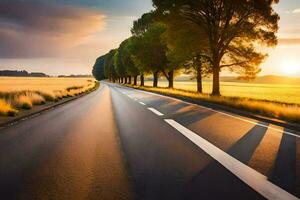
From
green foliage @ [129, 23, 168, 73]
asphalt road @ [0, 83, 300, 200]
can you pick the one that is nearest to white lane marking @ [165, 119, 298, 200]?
asphalt road @ [0, 83, 300, 200]

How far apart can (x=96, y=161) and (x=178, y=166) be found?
1453mm

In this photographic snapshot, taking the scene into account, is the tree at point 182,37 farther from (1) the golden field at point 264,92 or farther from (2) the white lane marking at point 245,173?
(2) the white lane marking at point 245,173

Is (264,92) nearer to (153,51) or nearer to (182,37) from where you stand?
(153,51)

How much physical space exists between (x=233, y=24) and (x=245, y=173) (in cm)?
2264

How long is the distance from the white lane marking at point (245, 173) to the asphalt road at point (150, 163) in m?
0.01

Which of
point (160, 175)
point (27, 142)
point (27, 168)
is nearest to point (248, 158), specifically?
point (160, 175)

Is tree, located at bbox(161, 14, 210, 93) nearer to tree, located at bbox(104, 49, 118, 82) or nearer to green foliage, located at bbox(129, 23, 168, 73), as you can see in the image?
green foliage, located at bbox(129, 23, 168, 73)

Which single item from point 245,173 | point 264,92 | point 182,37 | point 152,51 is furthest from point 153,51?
point 245,173

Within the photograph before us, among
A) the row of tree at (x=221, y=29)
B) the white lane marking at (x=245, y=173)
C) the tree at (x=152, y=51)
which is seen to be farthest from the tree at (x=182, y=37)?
the tree at (x=152, y=51)

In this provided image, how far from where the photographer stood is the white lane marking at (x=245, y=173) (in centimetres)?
471

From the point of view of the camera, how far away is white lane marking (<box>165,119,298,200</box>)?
4.71 m

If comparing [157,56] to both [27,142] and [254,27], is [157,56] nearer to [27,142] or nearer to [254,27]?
[254,27]

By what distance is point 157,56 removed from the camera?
→ 4959cm

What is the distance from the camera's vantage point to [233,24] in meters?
27.0
